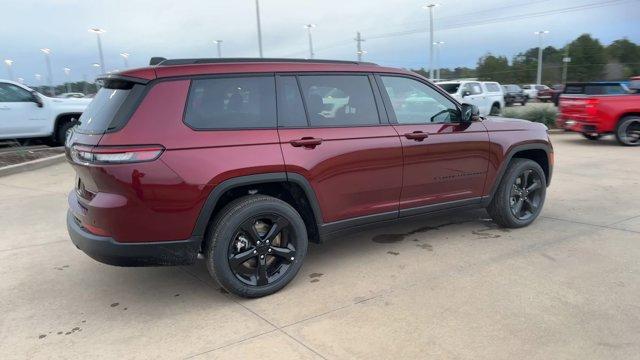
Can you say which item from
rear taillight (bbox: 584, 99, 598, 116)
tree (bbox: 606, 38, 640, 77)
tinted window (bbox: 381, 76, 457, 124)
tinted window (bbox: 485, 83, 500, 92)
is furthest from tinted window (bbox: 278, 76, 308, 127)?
tree (bbox: 606, 38, 640, 77)

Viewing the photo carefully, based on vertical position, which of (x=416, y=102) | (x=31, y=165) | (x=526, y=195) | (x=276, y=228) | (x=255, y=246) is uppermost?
(x=416, y=102)

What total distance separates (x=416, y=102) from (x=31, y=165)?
330 inches

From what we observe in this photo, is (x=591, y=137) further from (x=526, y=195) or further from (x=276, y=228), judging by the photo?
(x=276, y=228)

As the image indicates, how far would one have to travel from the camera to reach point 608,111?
11602 mm

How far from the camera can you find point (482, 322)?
335 centimetres

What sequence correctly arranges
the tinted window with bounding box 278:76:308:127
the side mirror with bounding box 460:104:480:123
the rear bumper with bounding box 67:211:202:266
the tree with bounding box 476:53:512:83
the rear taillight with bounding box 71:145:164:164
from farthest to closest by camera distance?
the tree with bounding box 476:53:512:83 → the side mirror with bounding box 460:104:480:123 → the tinted window with bounding box 278:76:308:127 → the rear bumper with bounding box 67:211:202:266 → the rear taillight with bounding box 71:145:164:164

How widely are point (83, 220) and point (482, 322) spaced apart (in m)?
2.86

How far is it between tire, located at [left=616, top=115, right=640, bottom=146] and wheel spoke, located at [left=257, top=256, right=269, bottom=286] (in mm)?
10806

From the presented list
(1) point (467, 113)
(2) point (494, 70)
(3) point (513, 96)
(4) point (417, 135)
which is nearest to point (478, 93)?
(1) point (467, 113)

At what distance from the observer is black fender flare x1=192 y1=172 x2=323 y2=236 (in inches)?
139

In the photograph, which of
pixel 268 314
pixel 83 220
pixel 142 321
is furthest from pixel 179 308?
pixel 83 220

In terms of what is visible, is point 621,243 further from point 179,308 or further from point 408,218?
point 179,308

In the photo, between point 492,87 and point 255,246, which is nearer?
point 255,246

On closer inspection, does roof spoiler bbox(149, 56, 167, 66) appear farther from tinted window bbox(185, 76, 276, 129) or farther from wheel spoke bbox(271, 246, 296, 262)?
wheel spoke bbox(271, 246, 296, 262)
